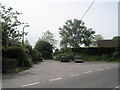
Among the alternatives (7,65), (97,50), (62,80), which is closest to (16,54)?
(7,65)

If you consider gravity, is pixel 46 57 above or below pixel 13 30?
below

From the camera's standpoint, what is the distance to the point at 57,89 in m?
10.1

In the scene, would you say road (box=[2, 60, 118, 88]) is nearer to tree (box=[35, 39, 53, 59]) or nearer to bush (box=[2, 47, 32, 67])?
bush (box=[2, 47, 32, 67])

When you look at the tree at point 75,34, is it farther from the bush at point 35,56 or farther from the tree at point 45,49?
the bush at point 35,56

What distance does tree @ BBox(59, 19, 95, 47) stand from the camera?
3027 inches

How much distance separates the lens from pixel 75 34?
77.4m

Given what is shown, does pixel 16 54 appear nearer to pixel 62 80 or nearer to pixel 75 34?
pixel 62 80

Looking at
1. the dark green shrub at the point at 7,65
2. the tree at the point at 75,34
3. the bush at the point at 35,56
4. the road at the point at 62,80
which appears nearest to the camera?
the road at the point at 62,80

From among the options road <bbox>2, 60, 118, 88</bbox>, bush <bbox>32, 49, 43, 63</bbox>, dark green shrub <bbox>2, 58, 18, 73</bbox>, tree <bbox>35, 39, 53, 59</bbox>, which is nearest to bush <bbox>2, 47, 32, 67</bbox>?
dark green shrub <bbox>2, 58, 18, 73</bbox>

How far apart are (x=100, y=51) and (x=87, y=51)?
12.9 ft

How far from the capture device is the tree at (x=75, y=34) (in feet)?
252

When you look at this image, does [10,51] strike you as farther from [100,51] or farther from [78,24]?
[78,24]

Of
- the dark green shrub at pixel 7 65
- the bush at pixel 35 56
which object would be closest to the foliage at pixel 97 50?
the bush at pixel 35 56

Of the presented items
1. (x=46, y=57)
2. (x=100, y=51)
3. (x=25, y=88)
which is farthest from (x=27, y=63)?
(x=46, y=57)
